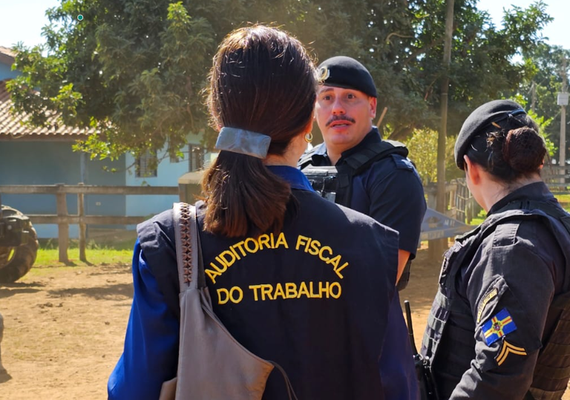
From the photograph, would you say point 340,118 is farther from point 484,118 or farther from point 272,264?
point 272,264

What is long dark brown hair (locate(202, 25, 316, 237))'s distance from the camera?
1.51 meters

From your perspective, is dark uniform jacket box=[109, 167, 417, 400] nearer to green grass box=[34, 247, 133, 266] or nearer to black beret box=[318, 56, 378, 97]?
black beret box=[318, 56, 378, 97]

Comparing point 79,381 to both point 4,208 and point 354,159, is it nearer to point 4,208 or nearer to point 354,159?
point 354,159

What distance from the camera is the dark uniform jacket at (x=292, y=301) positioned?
58.6 inches

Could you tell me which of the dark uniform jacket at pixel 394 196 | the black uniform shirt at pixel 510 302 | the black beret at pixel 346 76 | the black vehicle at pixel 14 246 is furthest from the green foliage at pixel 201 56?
the black uniform shirt at pixel 510 302

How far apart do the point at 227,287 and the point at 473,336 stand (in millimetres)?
971

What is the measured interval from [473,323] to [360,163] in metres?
1.07

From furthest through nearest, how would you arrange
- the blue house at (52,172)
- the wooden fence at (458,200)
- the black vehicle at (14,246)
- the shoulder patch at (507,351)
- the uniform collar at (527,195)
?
the blue house at (52,172) < the wooden fence at (458,200) < the black vehicle at (14,246) < the uniform collar at (527,195) < the shoulder patch at (507,351)

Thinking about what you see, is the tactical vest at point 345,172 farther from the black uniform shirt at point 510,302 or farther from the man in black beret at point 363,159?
the black uniform shirt at point 510,302

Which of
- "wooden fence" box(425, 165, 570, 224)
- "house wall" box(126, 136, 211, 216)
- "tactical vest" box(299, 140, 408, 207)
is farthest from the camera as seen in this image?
"house wall" box(126, 136, 211, 216)

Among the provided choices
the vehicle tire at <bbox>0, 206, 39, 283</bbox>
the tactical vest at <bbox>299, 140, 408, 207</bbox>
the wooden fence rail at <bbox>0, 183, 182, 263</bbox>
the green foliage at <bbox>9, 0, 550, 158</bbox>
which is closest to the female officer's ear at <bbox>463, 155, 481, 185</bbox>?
the tactical vest at <bbox>299, 140, 408, 207</bbox>

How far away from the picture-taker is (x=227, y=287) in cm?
151

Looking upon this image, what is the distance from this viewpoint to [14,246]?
10.7 m

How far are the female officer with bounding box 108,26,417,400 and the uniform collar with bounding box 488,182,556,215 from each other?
28.7 inches
